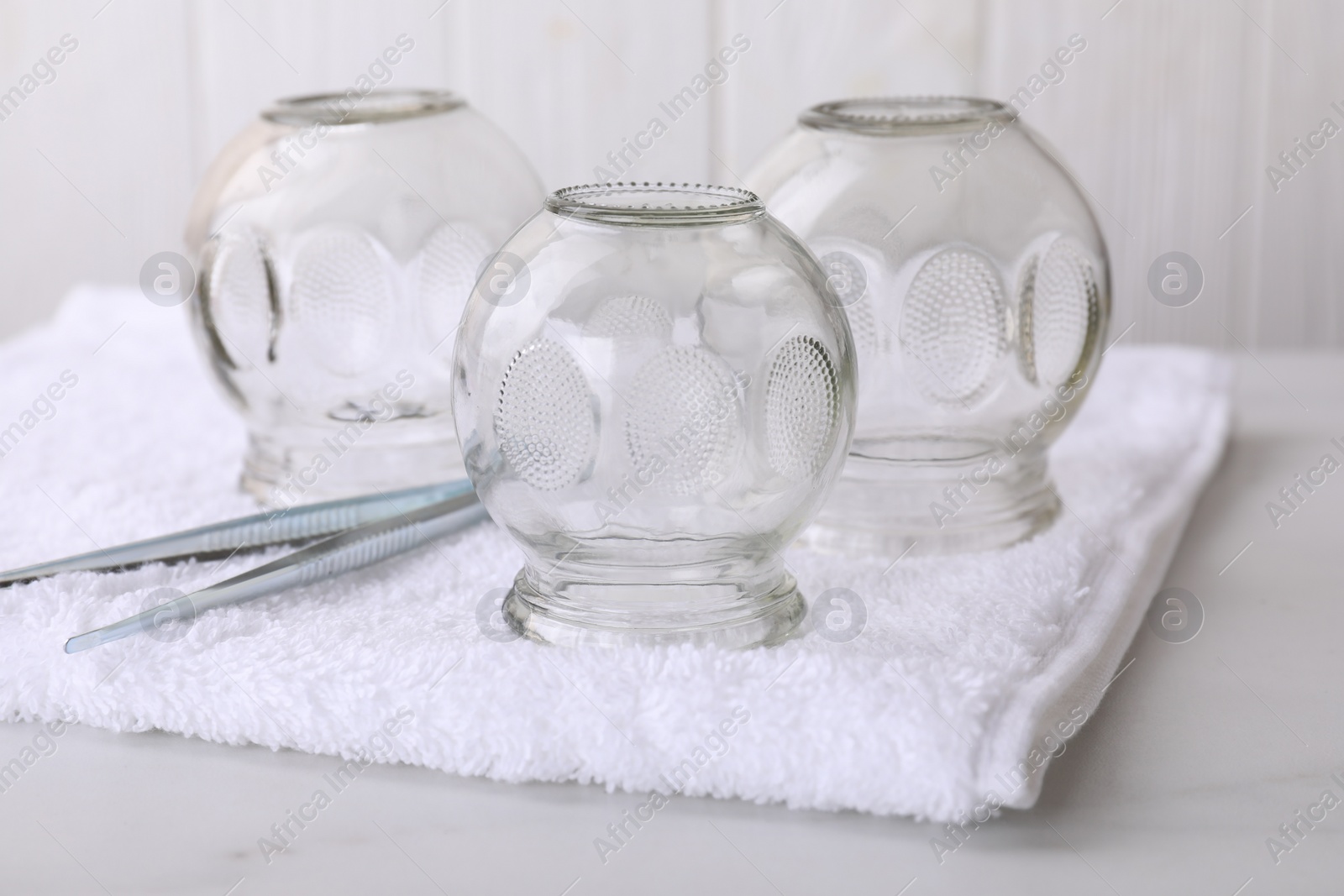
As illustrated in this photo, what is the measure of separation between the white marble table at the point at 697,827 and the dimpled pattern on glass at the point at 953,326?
117 mm

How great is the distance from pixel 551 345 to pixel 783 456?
0.07 meters

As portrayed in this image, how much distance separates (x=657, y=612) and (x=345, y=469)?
0.64ft

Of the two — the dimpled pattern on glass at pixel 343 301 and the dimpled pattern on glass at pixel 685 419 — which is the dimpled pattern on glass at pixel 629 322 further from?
the dimpled pattern on glass at pixel 343 301

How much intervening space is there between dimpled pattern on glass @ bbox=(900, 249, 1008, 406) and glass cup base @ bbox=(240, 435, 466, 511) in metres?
Answer: 0.18

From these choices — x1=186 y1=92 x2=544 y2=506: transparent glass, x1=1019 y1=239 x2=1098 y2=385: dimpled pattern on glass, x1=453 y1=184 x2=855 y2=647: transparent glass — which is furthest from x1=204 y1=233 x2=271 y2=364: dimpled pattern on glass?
x1=1019 y1=239 x2=1098 y2=385: dimpled pattern on glass

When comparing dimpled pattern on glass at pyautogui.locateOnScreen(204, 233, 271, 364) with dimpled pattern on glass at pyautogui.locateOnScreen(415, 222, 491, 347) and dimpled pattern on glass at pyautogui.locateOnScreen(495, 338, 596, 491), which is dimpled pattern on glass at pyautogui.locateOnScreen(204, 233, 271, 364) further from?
dimpled pattern on glass at pyautogui.locateOnScreen(495, 338, 596, 491)

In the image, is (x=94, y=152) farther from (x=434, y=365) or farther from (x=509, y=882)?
(x=509, y=882)

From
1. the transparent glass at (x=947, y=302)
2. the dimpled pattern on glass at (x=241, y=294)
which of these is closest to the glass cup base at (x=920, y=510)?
the transparent glass at (x=947, y=302)

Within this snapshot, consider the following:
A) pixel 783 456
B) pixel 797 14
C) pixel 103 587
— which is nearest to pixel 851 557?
pixel 783 456

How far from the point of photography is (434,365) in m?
0.54

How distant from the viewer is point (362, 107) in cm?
56

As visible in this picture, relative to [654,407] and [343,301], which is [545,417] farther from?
[343,301]

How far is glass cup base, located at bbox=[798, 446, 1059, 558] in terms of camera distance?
1.61 feet

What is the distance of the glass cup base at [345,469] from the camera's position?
0.55 metres
